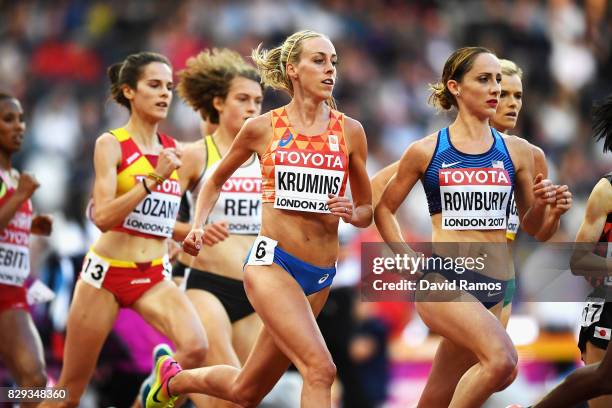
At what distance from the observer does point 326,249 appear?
7.37 metres

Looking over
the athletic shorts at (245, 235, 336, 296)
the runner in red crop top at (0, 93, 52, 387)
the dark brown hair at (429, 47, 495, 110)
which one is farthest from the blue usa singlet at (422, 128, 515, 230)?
the runner in red crop top at (0, 93, 52, 387)

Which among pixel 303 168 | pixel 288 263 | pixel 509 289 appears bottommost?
pixel 509 289

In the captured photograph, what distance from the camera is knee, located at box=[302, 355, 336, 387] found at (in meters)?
6.90

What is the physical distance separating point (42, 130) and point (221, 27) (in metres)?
3.61

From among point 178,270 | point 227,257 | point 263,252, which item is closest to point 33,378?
point 178,270

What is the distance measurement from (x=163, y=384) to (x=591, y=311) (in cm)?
295

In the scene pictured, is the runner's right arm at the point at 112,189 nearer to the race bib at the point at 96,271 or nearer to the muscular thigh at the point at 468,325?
the race bib at the point at 96,271

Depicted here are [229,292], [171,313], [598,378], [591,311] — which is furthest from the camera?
[229,292]

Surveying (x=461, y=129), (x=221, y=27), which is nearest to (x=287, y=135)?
(x=461, y=129)

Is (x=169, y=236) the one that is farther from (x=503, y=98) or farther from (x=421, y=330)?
(x=421, y=330)

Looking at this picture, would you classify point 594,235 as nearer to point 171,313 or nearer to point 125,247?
point 171,313

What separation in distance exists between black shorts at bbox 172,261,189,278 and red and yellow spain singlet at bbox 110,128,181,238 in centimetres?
94

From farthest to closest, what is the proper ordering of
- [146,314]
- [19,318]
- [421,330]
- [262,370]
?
1. [421,330]
2. [19,318]
3. [146,314]
4. [262,370]

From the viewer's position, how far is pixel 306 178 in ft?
23.9
